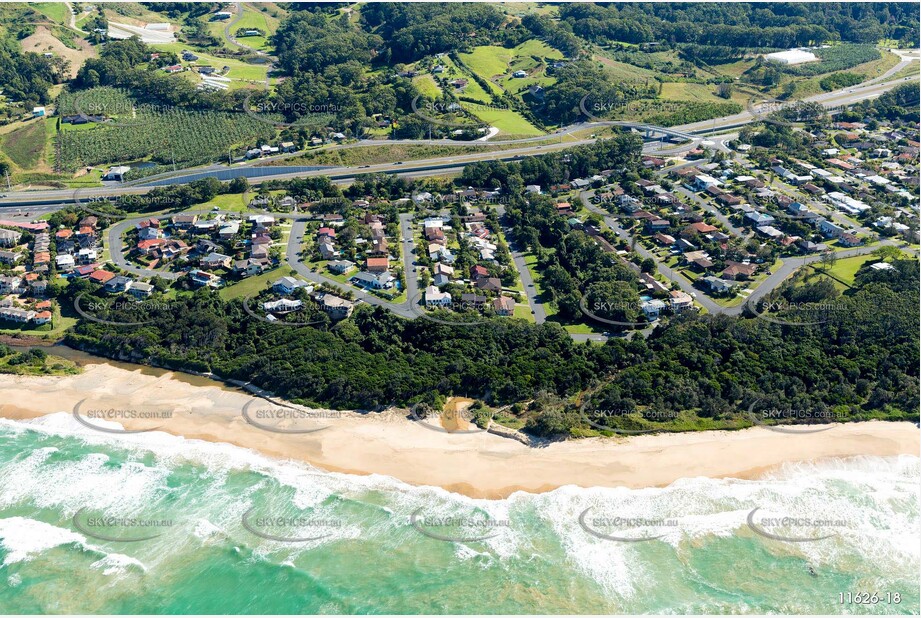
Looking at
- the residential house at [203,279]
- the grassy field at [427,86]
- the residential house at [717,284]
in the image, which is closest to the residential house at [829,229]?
the residential house at [717,284]

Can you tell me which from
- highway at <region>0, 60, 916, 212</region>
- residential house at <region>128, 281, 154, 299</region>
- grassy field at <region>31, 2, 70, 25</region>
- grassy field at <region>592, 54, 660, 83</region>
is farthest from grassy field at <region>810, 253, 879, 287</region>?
grassy field at <region>31, 2, 70, 25</region>

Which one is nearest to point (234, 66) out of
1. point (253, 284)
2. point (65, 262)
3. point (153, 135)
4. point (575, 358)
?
point (153, 135)

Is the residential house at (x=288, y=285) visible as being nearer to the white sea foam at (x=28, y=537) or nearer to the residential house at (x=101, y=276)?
the residential house at (x=101, y=276)

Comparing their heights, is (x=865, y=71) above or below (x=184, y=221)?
above

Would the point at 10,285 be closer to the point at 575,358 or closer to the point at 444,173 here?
the point at 444,173

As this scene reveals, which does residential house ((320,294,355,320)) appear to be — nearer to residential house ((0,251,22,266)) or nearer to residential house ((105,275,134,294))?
residential house ((105,275,134,294))

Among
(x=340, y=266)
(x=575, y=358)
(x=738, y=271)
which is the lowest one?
(x=340, y=266)
